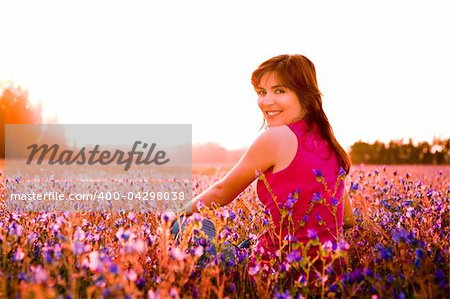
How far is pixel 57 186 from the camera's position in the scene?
225 inches

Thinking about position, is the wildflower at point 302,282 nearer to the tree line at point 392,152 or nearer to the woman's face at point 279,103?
the woman's face at point 279,103

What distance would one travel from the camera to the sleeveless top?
2775 mm

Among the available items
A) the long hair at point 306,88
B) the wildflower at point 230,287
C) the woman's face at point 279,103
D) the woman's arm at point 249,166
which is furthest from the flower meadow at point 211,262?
the woman's face at point 279,103

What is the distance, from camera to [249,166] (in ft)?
9.41

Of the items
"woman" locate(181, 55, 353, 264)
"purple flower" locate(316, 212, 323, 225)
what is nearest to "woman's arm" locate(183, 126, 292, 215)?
"woman" locate(181, 55, 353, 264)

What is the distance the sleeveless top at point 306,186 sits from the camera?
9.11ft

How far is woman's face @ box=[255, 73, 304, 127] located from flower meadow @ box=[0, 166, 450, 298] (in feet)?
1.71

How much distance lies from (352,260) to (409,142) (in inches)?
1046

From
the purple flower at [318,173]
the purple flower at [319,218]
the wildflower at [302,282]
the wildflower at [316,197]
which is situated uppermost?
the purple flower at [318,173]

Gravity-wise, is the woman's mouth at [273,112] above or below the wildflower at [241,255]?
above

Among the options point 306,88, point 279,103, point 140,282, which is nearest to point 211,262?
point 140,282

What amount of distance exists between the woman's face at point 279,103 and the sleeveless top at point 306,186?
148mm

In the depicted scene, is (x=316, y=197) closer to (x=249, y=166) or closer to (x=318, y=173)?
(x=318, y=173)

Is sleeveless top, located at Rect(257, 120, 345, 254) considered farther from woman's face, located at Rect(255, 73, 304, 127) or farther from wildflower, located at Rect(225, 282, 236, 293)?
wildflower, located at Rect(225, 282, 236, 293)
